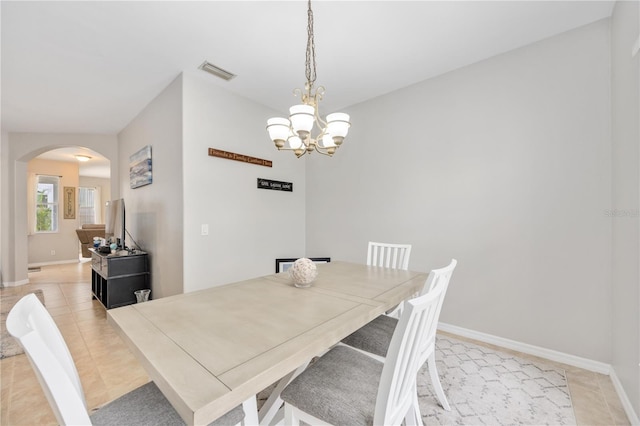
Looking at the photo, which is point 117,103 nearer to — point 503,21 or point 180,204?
point 180,204

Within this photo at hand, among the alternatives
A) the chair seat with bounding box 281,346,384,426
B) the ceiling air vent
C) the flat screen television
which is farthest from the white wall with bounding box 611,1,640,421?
the flat screen television

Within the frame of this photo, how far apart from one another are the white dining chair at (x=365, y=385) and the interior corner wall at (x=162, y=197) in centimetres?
209

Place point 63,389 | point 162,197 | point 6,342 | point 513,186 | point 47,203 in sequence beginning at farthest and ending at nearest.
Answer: point 47,203
point 162,197
point 6,342
point 513,186
point 63,389

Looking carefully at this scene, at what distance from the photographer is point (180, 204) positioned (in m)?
2.77

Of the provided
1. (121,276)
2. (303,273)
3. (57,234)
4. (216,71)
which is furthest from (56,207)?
(303,273)

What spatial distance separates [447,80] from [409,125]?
1.86ft

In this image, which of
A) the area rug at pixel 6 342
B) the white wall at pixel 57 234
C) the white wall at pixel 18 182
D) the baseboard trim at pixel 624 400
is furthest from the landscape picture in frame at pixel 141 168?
the white wall at pixel 57 234

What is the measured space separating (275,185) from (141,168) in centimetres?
180

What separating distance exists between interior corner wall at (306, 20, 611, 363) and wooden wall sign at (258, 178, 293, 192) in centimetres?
121

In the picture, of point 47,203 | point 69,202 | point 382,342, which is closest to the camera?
point 382,342

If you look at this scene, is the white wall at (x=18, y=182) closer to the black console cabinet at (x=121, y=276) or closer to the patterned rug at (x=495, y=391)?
the black console cabinet at (x=121, y=276)

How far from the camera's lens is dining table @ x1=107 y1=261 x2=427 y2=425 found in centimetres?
73

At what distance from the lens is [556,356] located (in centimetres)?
220

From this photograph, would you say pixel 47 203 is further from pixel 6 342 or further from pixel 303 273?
pixel 303 273
